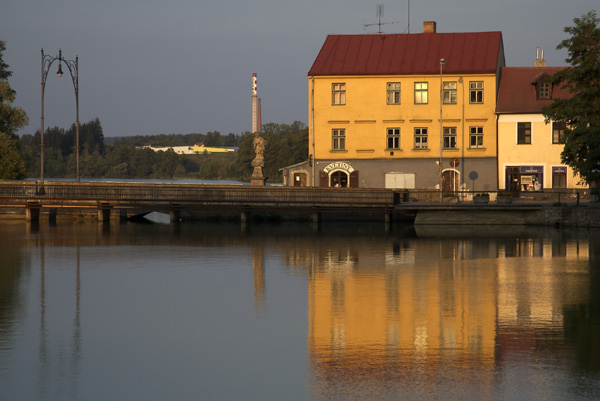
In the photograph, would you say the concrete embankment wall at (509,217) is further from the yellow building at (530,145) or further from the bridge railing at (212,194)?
the yellow building at (530,145)

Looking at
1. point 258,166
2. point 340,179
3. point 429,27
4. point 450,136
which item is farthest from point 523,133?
point 258,166

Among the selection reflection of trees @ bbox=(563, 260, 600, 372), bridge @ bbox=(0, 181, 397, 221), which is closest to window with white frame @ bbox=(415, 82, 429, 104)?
bridge @ bbox=(0, 181, 397, 221)

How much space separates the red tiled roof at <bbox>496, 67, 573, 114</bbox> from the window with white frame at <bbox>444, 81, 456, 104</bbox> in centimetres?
298

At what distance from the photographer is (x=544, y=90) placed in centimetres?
5788

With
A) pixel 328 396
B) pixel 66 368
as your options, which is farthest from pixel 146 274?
pixel 328 396

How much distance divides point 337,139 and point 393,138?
3.82 m

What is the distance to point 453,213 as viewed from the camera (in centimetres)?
4562

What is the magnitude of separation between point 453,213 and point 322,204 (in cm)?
745

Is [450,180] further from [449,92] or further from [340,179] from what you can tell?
[340,179]

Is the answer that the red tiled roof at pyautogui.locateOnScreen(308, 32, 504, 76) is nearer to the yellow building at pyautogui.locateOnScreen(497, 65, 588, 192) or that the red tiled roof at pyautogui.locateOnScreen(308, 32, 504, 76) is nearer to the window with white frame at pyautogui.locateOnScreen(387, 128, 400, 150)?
the yellow building at pyautogui.locateOnScreen(497, 65, 588, 192)

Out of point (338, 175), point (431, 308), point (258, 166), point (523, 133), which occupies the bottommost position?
point (431, 308)

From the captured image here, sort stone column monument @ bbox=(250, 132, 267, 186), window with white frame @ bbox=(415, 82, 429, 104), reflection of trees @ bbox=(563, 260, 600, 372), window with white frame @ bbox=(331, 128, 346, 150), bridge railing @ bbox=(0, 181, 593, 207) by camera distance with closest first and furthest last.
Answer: reflection of trees @ bbox=(563, 260, 600, 372) < bridge railing @ bbox=(0, 181, 593, 207) < stone column monument @ bbox=(250, 132, 267, 186) < window with white frame @ bbox=(415, 82, 429, 104) < window with white frame @ bbox=(331, 128, 346, 150)

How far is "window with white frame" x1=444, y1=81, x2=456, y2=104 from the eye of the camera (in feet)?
190

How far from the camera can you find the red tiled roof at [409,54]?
5828cm
